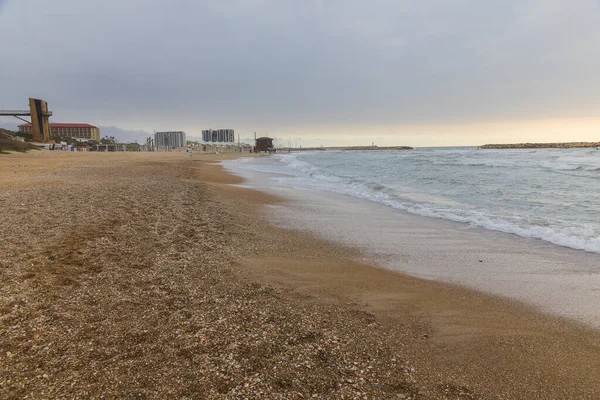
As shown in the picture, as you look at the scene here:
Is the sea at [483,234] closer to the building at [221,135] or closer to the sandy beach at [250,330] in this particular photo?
the sandy beach at [250,330]

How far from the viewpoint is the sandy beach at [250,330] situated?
2.31m

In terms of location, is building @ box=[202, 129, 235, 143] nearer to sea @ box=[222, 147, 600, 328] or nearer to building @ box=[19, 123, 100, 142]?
building @ box=[19, 123, 100, 142]

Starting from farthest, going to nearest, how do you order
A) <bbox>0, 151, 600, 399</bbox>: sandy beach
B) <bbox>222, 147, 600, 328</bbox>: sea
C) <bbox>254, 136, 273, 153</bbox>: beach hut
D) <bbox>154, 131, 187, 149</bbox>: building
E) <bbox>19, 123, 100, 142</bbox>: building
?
1. <bbox>154, 131, 187, 149</bbox>: building
2. <bbox>254, 136, 273, 153</bbox>: beach hut
3. <bbox>19, 123, 100, 142</bbox>: building
4. <bbox>222, 147, 600, 328</bbox>: sea
5. <bbox>0, 151, 600, 399</bbox>: sandy beach

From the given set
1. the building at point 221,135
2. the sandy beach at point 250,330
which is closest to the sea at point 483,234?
the sandy beach at point 250,330

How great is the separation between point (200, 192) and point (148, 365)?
379 inches

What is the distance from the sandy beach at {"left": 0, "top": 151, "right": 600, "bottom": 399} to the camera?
7.59 feet

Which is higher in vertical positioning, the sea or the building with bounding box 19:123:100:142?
the building with bounding box 19:123:100:142

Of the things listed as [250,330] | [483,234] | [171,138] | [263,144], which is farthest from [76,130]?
[250,330]

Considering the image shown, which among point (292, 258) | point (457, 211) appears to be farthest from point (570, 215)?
point (292, 258)

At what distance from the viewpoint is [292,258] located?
5.41 metres

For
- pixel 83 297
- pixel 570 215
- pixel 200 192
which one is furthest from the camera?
pixel 200 192

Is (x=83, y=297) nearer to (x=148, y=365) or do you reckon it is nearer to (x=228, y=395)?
(x=148, y=365)

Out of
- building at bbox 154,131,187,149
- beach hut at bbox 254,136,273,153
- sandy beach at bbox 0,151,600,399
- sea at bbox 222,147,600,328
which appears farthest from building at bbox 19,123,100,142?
sandy beach at bbox 0,151,600,399

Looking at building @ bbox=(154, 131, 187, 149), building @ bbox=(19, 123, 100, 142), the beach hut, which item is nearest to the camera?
building @ bbox=(19, 123, 100, 142)
